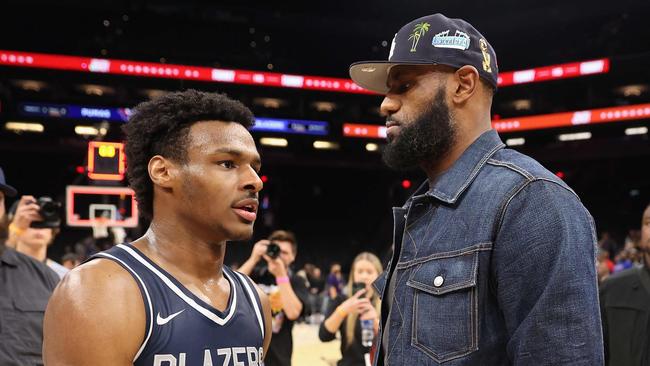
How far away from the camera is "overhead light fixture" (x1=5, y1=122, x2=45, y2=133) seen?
1670 centimetres

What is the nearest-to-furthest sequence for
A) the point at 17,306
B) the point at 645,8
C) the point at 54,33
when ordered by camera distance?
the point at 17,306 → the point at 645,8 → the point at 54,33

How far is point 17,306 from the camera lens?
3512 millimetres

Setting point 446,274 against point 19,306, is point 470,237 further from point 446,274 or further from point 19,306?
point 19,306

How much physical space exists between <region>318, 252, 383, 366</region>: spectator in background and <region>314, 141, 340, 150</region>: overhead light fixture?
1370 cm

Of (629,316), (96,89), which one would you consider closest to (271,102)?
(96,89)

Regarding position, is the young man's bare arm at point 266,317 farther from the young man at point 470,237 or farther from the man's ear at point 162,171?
the man's ear at point 162,171

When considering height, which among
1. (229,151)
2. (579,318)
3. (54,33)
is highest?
(54,33)

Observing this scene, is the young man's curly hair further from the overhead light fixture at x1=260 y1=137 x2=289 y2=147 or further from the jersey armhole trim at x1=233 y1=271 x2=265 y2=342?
the overhead light fixture at x1=260 y1=137 x2=289 y2=147

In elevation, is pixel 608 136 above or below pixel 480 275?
above

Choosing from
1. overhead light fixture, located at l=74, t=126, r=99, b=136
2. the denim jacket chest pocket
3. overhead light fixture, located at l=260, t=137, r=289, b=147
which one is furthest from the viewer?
overhead light fixture, located at l=260, t=137, r=289, b=147

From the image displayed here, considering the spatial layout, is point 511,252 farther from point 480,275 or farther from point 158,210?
point 158,210

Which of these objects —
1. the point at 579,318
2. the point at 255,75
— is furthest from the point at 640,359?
the point at 255,75

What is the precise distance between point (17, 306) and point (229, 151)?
2.12m

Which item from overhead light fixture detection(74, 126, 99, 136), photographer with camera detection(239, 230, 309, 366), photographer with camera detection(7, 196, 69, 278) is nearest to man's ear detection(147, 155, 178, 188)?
photographer with camera detection(7, 196, 69, 278)
